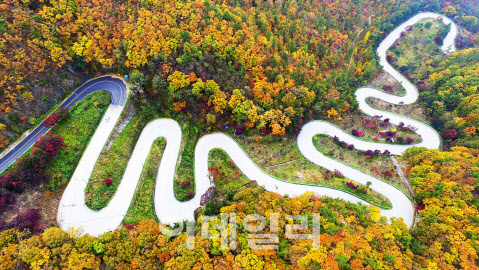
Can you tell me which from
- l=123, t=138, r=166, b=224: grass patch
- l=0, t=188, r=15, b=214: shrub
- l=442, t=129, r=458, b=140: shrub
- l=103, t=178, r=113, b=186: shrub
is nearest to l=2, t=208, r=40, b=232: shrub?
l=0, t=188, r=15, b=214: shrub

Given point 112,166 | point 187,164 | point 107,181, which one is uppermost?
point 187,164

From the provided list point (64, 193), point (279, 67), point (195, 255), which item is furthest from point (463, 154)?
point (64, 193)

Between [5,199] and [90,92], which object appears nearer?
[5,199]

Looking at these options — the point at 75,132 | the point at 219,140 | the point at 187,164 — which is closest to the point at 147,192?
the point at 187,164

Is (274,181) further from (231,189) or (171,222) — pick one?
(171,222)

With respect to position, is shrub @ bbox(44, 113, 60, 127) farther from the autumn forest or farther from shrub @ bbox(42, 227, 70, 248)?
shrub @ bbox(42, 227, 70, 248)

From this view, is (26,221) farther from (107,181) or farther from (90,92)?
(90,92)
